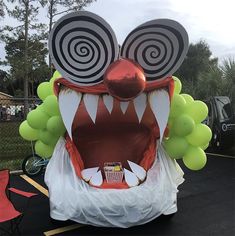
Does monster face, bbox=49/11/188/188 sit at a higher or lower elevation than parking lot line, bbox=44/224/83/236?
higher

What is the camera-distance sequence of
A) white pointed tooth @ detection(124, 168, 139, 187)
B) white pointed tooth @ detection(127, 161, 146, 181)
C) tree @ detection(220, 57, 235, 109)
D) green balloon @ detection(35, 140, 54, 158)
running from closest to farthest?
white pointed tooth @ detection(124, 168, 139, 187) < white pointed tooth @ detection(127, 161, 146, 181) < green balloon @ detection(35, 140, 54, 158) < tree @ detection(220, 57, 235, 109)

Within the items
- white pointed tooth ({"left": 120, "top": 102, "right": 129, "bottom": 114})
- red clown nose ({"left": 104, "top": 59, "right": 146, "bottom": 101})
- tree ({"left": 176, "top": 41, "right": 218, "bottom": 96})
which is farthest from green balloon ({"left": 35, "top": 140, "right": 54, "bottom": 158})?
tree ({"left": 176, "top": 41, "right": 218, "bottom": 96})

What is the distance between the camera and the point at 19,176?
755 centimetres

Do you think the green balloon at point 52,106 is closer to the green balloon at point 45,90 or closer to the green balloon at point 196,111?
the green balloon at point 45,90

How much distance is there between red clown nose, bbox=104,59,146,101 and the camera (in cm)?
397

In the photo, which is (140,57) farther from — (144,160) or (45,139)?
(45,139)

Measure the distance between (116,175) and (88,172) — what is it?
1.16 feet

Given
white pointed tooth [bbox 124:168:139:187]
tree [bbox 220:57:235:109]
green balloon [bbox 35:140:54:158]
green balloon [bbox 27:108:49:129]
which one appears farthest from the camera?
tree [bbox 220:57:235:109]

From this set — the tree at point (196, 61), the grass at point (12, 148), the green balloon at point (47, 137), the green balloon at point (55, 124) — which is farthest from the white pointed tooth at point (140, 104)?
the tree at point (196, 61)

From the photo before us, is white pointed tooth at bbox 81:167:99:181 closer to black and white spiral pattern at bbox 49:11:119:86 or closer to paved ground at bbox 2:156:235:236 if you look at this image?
paved ground at bbox 2:156:235:236

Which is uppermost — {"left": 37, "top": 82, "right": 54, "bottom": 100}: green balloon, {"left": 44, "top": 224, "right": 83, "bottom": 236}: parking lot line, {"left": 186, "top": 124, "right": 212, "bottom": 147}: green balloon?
{"left": 37, "top": 82, "right": 54, "bottom": 100}: green balloon

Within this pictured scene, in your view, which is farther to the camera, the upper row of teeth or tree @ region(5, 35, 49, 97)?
tree @ region(5, 35, 49, 97)

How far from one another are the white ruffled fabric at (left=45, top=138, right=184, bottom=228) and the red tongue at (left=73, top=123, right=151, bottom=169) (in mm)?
425

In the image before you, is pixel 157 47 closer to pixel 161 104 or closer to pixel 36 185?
pixel 161 104
